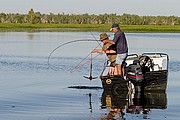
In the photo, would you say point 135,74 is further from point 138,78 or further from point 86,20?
point 86,20

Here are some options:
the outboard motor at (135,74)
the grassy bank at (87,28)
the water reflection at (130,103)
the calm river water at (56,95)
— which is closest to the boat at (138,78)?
the outboard motor at (135,74)

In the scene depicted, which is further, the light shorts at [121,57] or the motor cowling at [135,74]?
the light shorts at [121,57]

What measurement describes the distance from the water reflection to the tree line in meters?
119

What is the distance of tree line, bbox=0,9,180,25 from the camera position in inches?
5327

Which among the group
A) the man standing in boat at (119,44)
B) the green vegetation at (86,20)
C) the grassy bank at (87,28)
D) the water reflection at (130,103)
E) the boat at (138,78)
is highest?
the green vegetation at (86,20)

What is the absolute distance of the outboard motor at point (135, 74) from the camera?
15664 mm

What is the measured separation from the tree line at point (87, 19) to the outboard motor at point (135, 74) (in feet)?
388

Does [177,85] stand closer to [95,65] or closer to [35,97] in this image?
[35,97]

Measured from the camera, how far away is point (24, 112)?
1245 cm

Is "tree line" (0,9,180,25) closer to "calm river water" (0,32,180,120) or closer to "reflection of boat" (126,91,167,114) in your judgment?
"calm river water" (0,32,180,120)

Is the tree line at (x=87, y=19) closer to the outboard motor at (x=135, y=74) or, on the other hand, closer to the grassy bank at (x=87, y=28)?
the grassy bank at (x=87, y=28)

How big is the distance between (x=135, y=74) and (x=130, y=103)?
1604 mm

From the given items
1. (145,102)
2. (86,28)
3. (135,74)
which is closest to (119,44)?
(135,74)

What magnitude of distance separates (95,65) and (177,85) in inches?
310
